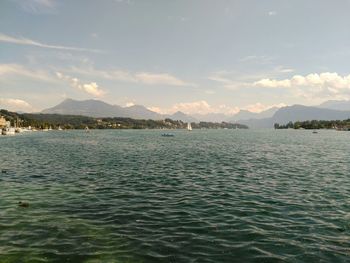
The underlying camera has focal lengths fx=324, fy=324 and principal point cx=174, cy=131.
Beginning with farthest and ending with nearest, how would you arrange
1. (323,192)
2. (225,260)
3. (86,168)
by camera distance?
(86,168) → (323,192) → (225,260)

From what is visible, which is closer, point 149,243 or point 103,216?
point 149,243

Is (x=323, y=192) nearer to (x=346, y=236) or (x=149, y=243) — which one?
(x=346, y=236)

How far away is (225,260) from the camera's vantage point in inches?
784

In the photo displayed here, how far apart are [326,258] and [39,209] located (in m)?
25.4

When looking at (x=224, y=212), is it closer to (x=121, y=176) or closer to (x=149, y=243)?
(x=149, y=243)

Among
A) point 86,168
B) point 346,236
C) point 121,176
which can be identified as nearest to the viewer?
point 346,236

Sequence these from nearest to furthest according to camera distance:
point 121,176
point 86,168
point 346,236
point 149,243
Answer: point 149,243 → point 346,236 → point 121,176 → point 86,168

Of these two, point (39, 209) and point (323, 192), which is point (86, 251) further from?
point (323, 192)

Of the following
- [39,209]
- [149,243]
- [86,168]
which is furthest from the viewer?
[86,168]

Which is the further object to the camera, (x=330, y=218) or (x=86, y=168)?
(x=86, y=168)

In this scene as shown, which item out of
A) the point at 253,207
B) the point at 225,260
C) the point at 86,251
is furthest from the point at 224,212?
the point at 86,251

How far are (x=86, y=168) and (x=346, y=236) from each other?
157ft

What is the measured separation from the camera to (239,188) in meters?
41.6

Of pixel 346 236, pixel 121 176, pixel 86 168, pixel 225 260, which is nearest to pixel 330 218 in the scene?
pixel 346 236
